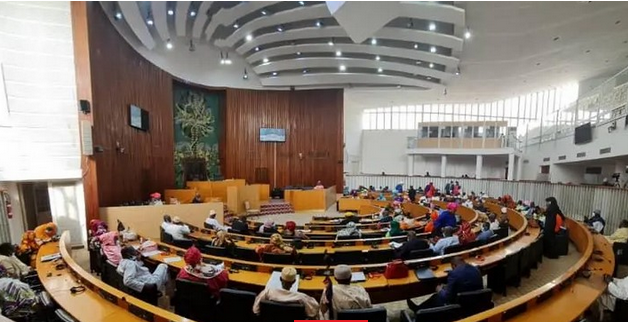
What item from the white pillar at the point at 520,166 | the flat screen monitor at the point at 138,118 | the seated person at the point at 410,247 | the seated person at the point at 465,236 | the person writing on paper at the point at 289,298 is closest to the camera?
the person writing on paper at the point at 289,298

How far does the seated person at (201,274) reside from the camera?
3.16m

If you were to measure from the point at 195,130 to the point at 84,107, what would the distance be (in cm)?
762

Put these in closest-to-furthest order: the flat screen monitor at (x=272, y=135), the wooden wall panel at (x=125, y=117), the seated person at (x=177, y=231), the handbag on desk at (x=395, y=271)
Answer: the handbag on desk at (x=395, y=271) < the seated person at (x=177, y=231) < the wooden wall panel at (x=125, y=117) < the flat screen monitor at (x=272, y=135)

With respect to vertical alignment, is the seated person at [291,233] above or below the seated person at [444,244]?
below

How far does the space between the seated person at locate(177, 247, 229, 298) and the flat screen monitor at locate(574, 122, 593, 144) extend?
498 inches

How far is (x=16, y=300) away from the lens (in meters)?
3.03

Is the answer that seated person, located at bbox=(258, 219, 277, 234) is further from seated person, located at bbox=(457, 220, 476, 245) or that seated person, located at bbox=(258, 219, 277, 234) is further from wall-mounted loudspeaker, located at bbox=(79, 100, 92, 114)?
wall-mounted loudspeaker, located at bbox=(79, 100, 92, 114)

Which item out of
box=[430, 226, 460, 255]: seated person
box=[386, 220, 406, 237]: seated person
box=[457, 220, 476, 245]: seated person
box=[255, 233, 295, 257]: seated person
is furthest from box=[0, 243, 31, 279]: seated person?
box=[457, 220, 476, 245]: seated person

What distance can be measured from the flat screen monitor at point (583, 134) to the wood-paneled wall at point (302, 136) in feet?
32.7

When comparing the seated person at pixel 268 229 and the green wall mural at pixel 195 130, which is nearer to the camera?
the seated person at pixel 268 229

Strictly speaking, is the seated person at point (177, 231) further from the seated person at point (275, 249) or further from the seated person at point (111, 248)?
the seated person at point (275, 249)

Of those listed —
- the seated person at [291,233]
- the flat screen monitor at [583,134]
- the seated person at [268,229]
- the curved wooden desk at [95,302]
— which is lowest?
the seated person at [268,229]

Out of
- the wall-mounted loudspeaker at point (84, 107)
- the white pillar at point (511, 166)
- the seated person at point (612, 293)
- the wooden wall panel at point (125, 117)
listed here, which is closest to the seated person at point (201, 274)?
the seated person at point (612, 293)

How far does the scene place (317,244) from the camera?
17.2 ft
